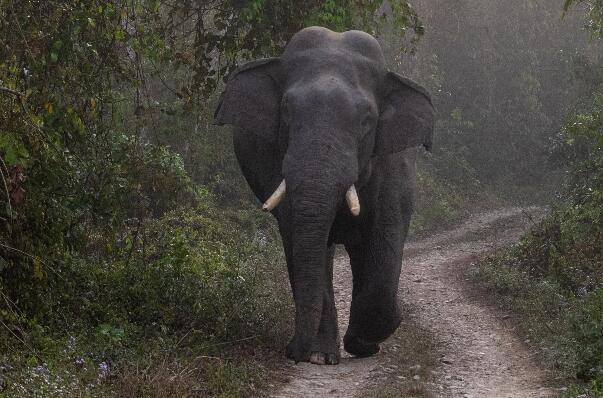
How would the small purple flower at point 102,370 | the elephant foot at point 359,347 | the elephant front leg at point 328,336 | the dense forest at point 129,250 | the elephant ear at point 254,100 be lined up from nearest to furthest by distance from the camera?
the small purple flower at point 102,370, the dense forest at point 129,250, the elephant ear at point 254,100, the elephant front leg at point 328,336, the elephant foot at point 359,347

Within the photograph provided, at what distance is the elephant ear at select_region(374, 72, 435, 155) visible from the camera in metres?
9.30

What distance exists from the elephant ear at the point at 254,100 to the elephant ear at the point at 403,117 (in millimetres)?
969

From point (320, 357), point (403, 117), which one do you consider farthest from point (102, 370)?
point (403, 117)

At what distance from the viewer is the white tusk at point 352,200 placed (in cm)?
839

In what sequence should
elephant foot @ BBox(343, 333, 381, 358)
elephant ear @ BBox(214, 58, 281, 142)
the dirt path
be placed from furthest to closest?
1. elephant foot @ BBox(343, 333, 381, 358)
2. elephant ear @ BBox(214, 58, 281, 142)
3. the dirt path

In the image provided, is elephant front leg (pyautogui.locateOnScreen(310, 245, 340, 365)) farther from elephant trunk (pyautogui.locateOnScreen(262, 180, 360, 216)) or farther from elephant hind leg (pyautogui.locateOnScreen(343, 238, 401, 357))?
elephant trunk (pyautogui.locateOnScreen(262, 180, 360, 216))

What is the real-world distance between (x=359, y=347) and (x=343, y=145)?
2.22 m

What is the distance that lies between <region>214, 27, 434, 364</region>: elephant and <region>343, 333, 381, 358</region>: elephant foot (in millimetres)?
13

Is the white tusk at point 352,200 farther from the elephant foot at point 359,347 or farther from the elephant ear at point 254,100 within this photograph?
the elephant foot at point 359,347

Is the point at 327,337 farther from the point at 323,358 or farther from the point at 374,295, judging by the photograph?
the point at 374,295

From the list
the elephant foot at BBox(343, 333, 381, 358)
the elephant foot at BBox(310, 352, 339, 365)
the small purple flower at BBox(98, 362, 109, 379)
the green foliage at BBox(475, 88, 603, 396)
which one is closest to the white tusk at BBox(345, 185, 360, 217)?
the elephant foot at BBox(310, 352, 339, 365)

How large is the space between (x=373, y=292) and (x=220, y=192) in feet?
48.0

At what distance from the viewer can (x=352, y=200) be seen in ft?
27.8

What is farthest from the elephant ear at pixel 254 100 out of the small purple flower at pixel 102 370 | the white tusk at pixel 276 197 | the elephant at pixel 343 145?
the small purple flower at pixel 102 370
